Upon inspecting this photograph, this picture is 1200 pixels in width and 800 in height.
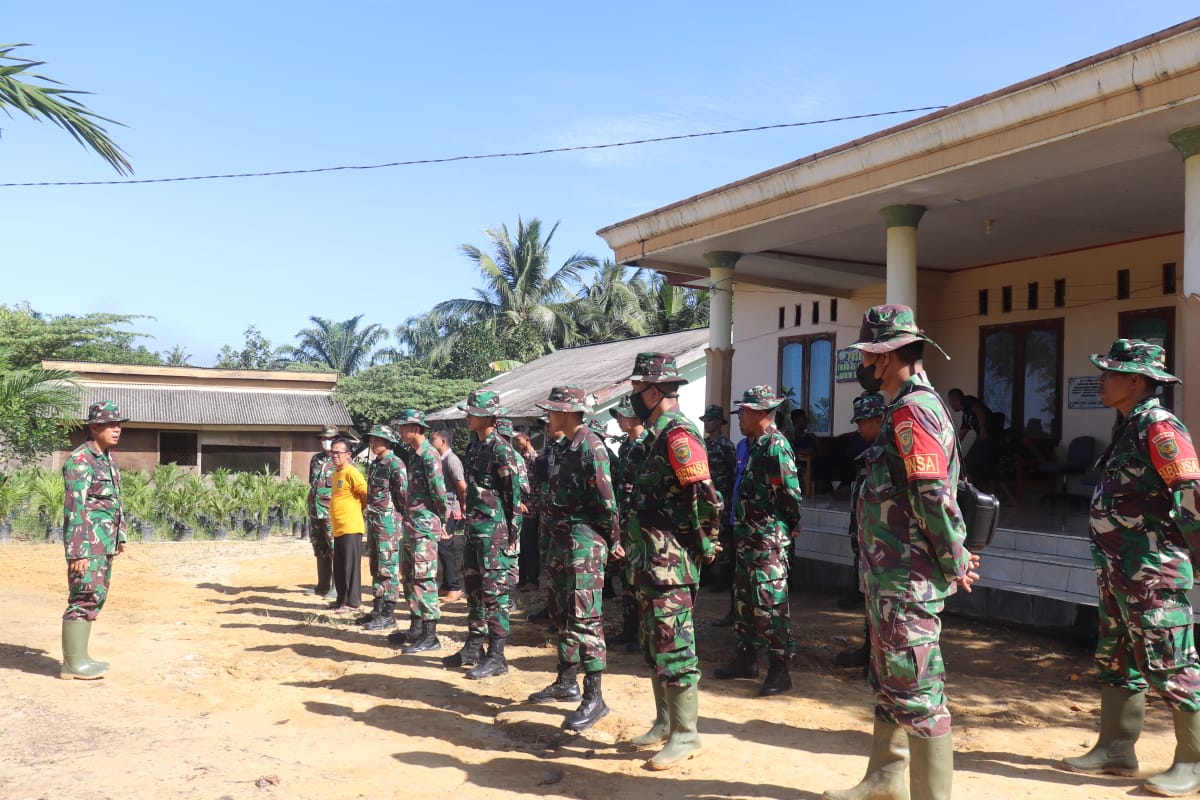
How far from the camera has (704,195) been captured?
10727 mm

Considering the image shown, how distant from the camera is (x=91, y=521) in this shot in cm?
649

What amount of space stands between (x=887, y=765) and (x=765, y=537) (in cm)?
244

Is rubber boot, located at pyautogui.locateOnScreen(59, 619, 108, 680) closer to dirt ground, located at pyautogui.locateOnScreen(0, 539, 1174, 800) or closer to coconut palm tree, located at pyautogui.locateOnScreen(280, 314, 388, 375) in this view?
dirt ground, located at pyautogui.locateOnScreen(0, 539, 1174, 800)

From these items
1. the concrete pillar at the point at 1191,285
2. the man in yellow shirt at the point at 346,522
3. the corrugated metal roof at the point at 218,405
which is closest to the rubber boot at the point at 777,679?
the concrete pillar at the point at 1191,285

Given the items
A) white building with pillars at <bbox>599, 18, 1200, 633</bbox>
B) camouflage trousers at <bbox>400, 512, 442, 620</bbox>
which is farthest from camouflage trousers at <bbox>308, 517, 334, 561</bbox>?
white building with pillars at <bbox>599, 18, 1200, 633</bbox>

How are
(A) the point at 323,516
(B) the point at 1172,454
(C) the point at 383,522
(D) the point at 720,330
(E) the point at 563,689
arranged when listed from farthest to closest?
(D) the point at 720,330, (A) the point at 323,516, (C) the point at 383,522, (E) the point at 563,689, (B) the point at 1172,454

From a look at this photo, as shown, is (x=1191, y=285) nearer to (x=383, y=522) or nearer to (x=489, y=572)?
(x=489, y=572)

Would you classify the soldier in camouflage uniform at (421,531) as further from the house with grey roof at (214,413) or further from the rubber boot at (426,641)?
the house with grey roof at (214,413)

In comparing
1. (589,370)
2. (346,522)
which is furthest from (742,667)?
(589,370)

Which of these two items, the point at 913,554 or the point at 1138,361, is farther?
the point at 1138,361

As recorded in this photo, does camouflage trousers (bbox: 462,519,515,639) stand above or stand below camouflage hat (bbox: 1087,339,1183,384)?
below

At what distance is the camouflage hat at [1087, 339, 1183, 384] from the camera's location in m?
4.53

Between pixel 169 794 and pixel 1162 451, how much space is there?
15.7 feet

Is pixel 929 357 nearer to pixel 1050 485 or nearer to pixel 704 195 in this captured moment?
pixel 1050 485
